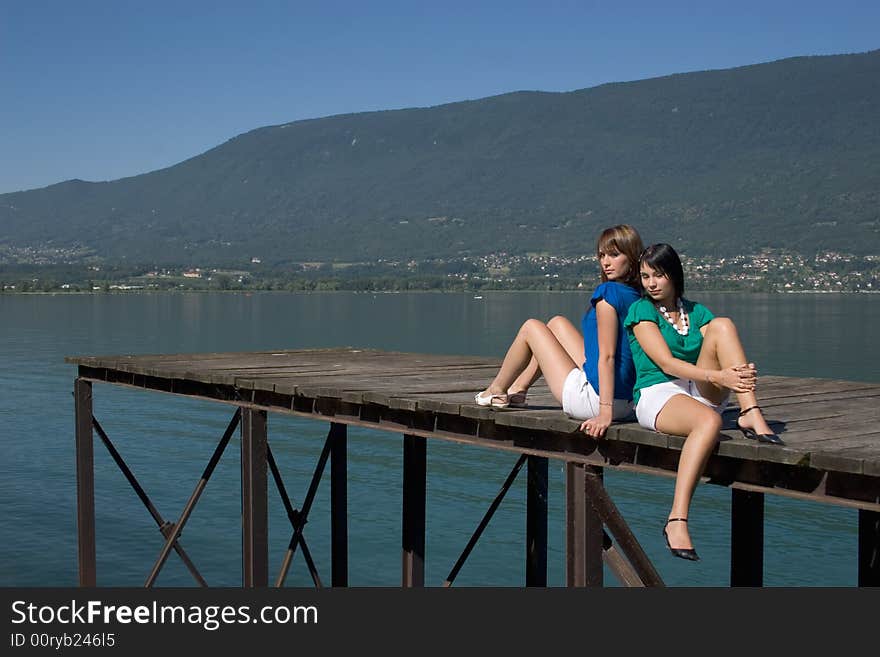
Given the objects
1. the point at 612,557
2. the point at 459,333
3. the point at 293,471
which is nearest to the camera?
the point at 612,557

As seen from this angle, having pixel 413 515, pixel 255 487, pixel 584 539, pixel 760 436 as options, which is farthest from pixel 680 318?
pixel 413 515

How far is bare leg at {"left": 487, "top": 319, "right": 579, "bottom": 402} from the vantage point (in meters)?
9.31

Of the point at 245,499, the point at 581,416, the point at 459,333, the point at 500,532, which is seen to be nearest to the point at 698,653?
the point at 581,416

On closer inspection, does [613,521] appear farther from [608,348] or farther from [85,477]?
[85,477]

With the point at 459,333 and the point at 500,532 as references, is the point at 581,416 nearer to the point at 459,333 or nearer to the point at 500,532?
the point at 500,532

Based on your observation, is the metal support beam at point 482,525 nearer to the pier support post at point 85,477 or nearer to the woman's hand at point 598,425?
the pier support post at point 85,477

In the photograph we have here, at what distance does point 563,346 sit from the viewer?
31.9 feet

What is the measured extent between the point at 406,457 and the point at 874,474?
7.79 m

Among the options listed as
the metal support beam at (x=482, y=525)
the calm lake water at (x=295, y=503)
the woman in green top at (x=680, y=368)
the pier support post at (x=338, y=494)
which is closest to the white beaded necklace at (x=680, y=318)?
the woman in green top at (x=680, y=368)

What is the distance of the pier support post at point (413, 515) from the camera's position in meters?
13.7

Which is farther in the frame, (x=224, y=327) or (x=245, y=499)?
(x=224, y=327)

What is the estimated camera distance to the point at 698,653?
8133mm

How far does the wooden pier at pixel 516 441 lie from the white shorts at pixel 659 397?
12 centimetres

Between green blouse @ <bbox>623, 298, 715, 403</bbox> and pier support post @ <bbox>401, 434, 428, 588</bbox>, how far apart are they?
561cm
